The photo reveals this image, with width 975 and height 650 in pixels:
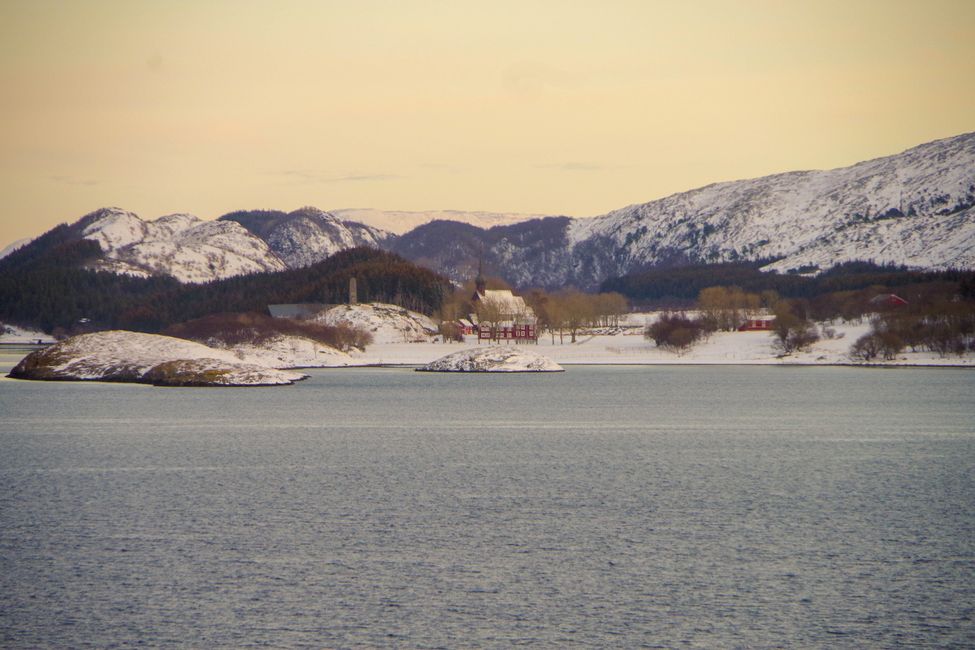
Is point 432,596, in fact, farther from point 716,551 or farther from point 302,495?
point 302,495

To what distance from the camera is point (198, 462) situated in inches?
1464

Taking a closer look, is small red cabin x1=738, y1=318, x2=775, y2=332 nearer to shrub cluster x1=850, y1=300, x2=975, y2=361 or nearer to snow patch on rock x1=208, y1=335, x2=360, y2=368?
shrub cluster x1=850, y1=300, x2=975, y2=361

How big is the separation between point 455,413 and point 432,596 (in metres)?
42.4

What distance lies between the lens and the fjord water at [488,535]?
54.4ft

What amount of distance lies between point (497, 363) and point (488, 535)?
314ft

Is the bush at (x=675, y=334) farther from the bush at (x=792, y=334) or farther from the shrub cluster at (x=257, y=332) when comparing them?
the shrub cluster at (x=257, y=332)

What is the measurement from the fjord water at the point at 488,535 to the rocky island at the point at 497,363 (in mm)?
65865

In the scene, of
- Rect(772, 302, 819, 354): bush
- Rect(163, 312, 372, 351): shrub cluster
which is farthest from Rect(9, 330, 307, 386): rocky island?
Rect(772, 302, 819, 354): bush

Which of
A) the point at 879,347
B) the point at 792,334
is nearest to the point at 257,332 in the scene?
the point at 792,334

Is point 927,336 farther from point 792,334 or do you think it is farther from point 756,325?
point 756,325

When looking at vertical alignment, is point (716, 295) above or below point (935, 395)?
above

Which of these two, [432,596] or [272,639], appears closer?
[272,639]

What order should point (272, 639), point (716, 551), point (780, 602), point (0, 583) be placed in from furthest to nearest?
point (716, 551), point (0, 583), point (780, 602), point (272, 639)

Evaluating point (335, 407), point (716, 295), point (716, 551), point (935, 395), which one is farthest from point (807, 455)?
point (716, 295)
